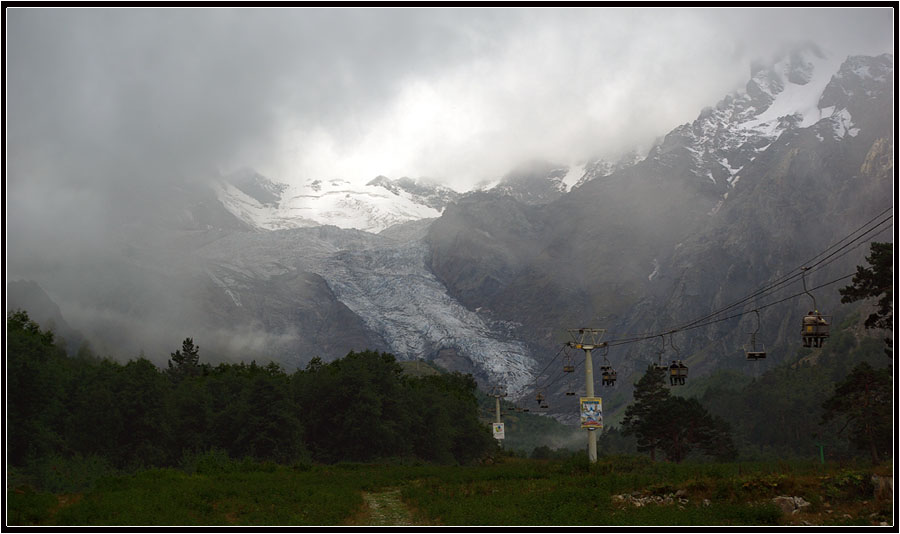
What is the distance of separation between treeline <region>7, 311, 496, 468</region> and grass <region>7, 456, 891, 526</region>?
15754 millimetres

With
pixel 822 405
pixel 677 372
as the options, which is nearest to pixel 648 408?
pixel 822 405

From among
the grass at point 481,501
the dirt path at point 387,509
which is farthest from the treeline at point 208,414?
the dirt path at point 387,509

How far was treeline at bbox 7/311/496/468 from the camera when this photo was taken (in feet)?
159

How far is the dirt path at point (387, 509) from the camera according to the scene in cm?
2627

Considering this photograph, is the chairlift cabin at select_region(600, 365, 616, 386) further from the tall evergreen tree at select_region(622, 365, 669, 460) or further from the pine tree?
the pine tree

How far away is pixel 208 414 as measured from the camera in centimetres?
6181

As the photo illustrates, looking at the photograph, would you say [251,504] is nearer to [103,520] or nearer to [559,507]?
[103,520]

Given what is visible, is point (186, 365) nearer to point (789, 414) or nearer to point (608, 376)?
point (608, 376)

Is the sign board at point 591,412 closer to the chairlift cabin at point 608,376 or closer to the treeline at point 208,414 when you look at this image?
the chairlift cabin at point 608,376

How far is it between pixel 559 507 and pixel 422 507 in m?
6.00

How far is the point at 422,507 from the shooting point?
29.5m

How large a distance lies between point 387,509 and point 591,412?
48.8 ft

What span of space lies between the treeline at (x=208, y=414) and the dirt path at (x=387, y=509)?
78.1 ft

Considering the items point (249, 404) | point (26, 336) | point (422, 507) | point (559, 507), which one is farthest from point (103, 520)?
point (249, 404)
